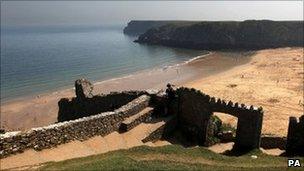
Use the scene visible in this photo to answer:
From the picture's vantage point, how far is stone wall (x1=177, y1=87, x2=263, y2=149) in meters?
22.5

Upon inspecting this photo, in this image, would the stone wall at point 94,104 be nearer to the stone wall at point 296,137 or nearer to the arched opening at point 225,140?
the arched opening at point 225,140

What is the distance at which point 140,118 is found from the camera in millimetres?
24703

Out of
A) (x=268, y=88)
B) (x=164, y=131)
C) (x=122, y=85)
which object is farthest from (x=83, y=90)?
(x=122, y=85)

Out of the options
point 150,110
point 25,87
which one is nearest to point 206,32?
point 25,87

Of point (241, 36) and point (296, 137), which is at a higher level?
point (241, 36)

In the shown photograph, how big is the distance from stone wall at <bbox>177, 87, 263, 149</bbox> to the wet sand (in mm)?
18933

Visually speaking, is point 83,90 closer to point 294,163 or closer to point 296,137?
point 296,137

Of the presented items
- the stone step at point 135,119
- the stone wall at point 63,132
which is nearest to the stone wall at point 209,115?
the stone step at point 135,119

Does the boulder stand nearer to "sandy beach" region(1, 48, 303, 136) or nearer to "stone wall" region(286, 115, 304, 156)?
"sandy beach" region(1, 48, 303, 136)

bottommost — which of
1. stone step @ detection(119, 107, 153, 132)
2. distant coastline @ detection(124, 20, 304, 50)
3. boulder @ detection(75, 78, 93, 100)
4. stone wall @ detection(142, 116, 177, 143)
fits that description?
stone wall @ detection(142, 116, 177, 143)

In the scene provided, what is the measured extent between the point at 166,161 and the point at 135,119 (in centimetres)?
714

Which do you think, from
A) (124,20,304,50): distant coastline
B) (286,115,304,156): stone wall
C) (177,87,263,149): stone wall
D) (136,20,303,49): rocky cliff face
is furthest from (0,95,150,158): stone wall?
(136,20,303,49): rocky cliff face

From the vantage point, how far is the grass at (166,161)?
1608 centimetres

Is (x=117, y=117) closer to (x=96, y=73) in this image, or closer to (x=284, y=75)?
(x=284, y=75)
